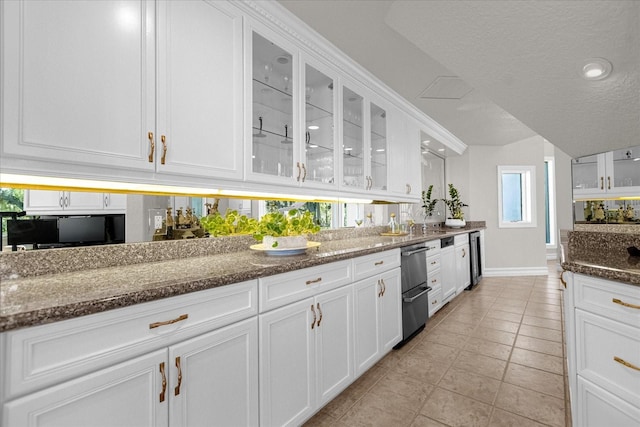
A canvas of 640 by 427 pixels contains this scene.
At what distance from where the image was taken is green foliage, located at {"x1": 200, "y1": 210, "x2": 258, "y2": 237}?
1853 mm

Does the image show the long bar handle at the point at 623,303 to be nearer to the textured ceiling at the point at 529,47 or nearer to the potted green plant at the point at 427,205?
the textured ceiling at the point at 529,47

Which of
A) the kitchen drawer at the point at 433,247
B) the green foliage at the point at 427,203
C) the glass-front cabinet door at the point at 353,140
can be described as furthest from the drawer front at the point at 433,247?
the green foliage at the point at 427,203

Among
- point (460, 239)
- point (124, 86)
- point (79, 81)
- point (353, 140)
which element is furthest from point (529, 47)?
point (460, 239)

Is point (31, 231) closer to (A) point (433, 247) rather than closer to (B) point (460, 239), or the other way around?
(A) point (433, 247)

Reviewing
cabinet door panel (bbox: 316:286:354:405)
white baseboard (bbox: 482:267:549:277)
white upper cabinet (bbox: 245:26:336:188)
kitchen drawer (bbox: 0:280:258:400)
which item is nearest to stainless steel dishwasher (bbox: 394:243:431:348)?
cabinet door panel (bbox: 316:286:354:405)

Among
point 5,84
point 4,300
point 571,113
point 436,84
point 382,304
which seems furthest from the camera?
point 436,84

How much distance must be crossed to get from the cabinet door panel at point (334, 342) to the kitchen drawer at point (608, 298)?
115 centimetres

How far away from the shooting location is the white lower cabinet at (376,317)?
1.98 meters

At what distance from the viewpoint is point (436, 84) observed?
9.82 ft

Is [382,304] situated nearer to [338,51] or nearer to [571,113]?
[571,113]

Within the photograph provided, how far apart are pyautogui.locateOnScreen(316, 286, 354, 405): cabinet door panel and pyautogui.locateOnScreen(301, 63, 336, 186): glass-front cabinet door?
88 centimetres

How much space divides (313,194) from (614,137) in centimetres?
188

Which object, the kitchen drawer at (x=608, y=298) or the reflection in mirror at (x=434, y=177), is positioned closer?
the kitchen drawer at (x=608, y=298)

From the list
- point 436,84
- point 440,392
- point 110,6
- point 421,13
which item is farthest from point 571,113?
point 110,6
